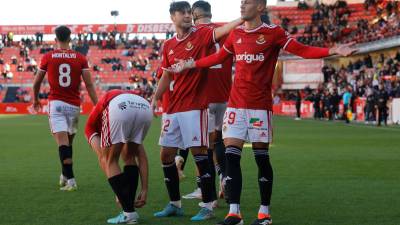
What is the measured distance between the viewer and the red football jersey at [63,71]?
10.6 metres

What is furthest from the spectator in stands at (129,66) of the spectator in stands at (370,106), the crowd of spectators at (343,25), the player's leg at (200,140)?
the player's leg at (200,140)

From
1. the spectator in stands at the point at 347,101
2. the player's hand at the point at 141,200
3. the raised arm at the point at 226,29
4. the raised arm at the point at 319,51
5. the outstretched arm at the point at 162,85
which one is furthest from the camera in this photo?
the spectator in stands at the point at 347,101

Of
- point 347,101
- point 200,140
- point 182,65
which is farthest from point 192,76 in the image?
point 347,101

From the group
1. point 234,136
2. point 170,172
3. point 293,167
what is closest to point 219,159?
point 170,172

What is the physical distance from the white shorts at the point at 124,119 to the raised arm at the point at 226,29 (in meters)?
1.04

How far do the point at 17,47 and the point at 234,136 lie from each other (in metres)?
66.2

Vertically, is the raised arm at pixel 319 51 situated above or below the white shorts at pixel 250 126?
above

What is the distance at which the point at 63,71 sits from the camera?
10.6 metres

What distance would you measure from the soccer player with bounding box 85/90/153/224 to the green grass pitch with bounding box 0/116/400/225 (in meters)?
0.30

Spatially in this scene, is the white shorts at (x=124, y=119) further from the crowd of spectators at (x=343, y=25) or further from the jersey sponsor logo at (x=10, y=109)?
the jersey sponsor logo at (x=10, y=109)

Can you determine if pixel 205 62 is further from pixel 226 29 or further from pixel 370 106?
pixel 370 106

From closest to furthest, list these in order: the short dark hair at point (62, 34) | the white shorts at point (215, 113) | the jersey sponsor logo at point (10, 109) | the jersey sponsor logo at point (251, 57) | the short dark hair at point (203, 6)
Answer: the jersey sponsor logo at point (251, 57) < the white shorts at point (215, 113) < the short dark hair at point (203, 6) < the short dark hair at point (62, 34) < the jersey sponsor logo at point (10, 109)

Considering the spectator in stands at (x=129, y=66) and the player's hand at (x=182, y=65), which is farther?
the spectator in stands at (x=129, y=66)

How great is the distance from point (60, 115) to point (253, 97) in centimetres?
391
